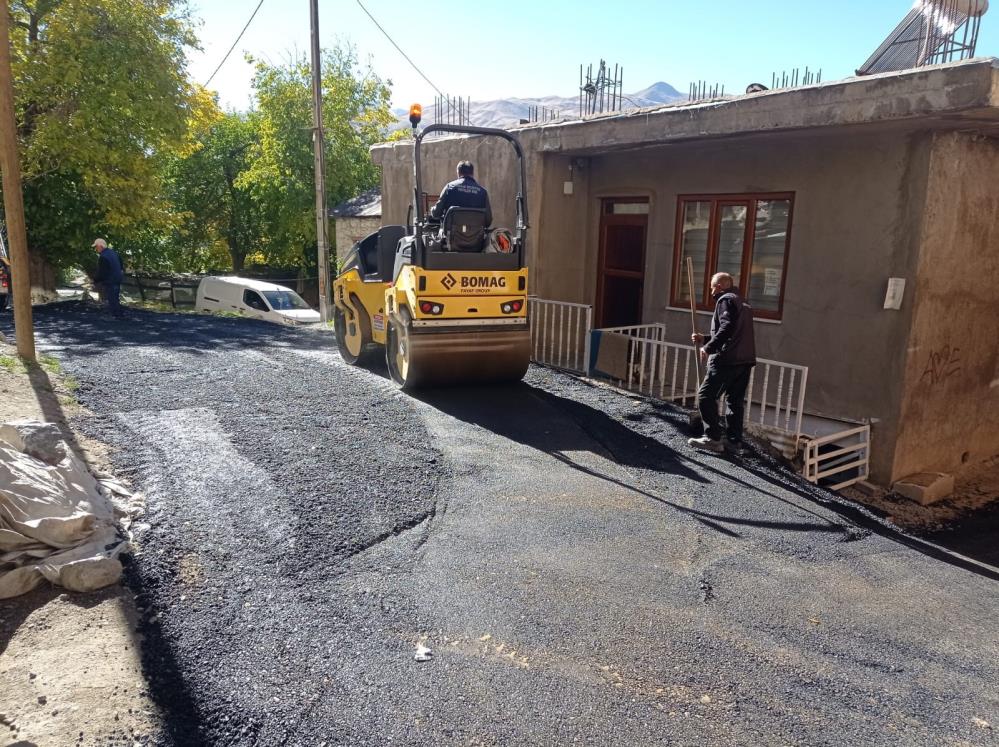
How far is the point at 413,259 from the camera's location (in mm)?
7809

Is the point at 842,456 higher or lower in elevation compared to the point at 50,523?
lower

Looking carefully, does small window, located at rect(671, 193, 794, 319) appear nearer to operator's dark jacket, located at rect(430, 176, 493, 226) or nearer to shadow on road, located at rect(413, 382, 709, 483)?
shadow on road, located at rect(413, 382, 709, 483)

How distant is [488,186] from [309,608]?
8808mm

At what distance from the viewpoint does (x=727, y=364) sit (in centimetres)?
717

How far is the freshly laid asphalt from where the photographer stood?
3410 mm

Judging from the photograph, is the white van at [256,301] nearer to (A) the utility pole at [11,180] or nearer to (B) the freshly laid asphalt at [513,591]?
(A) the utility pole at [11,180]

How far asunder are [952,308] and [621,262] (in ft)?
15.1

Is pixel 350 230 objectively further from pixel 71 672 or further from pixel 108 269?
pixel 71 672

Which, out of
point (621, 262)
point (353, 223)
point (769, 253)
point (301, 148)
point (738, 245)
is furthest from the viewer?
point (301, 148)

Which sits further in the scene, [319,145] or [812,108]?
[319,145]

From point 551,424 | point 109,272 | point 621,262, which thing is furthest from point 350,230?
point 551,424

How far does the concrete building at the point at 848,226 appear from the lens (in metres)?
7.62

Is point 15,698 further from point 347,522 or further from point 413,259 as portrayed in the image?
point 413,259

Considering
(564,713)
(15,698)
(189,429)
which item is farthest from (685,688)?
(189,429)
